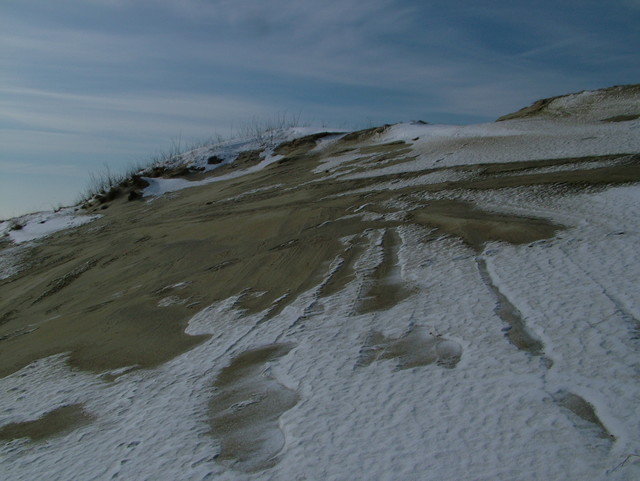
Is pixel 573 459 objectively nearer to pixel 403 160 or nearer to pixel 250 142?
pixel 403 160

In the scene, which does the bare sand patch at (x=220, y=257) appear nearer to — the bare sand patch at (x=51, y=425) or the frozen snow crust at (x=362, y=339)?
the frozen snow crust at (x=362, y=339)

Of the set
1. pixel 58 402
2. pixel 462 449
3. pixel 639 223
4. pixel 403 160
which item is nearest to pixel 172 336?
pixel 58 402

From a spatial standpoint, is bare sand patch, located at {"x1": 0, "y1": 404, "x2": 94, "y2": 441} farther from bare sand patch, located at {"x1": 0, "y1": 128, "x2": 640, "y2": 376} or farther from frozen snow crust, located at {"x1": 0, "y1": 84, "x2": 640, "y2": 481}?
→ bare sand patch, located at {"x1": 0, "y1": 128, "x2": 640, "y2": 376}

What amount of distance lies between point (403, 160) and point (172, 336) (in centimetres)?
949

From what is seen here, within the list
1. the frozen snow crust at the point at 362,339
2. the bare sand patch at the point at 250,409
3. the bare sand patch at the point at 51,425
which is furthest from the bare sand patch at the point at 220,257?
the bare sand patch at the point at 250,409

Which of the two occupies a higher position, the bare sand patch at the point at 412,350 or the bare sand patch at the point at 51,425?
the bare sand patch at the point at 412,350

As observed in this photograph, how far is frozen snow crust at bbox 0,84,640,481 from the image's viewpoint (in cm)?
340

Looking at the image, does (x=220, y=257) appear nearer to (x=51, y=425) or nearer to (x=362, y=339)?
(x=362, y=339)

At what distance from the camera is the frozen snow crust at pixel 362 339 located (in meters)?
3.40

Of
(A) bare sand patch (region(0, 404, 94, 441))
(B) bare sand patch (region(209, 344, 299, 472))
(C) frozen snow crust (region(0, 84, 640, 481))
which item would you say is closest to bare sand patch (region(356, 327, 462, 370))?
(C) frozen snow crust (region(0, 84, 640, 481))

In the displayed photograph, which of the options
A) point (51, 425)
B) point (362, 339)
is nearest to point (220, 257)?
point (362, 339)

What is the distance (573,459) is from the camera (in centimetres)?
295

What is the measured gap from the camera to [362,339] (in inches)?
201

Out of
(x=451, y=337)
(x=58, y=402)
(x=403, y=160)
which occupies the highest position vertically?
(x=403, y=160)
